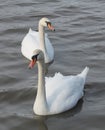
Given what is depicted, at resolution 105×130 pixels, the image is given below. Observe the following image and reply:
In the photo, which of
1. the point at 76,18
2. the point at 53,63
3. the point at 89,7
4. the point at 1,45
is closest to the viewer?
the point at 53,63

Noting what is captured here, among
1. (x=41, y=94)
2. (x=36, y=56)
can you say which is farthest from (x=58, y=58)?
(x=36, y=56)

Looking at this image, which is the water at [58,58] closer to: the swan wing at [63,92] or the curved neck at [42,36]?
the swan wing at [63,92]

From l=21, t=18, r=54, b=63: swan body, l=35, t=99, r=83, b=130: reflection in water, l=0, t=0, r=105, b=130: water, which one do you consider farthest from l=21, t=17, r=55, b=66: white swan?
l=35, t=99, r=83, b=130: reflection in water

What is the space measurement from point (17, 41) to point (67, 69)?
8.44 ft

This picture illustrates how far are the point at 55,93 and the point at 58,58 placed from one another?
3249mm

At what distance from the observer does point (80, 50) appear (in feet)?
41.5

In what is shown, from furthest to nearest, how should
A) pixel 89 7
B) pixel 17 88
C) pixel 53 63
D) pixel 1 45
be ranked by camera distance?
pixel 89 7
pixel 1 45
pixel 53 63
pixel 17 88

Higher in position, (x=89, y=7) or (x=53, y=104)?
(x=53, y=104)

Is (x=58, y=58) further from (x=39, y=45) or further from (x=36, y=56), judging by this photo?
(x=36, y=56)

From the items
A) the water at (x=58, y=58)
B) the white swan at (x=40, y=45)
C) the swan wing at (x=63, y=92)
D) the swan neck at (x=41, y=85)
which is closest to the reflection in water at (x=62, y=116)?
the water at (x=58, y=58)

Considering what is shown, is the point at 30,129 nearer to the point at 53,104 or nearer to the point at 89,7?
the point at 53,104

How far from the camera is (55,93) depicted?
908cm

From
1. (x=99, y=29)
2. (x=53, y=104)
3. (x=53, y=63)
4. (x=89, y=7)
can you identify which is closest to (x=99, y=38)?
(x=99, y=29)

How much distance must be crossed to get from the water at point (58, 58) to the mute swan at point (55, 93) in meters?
0.17
